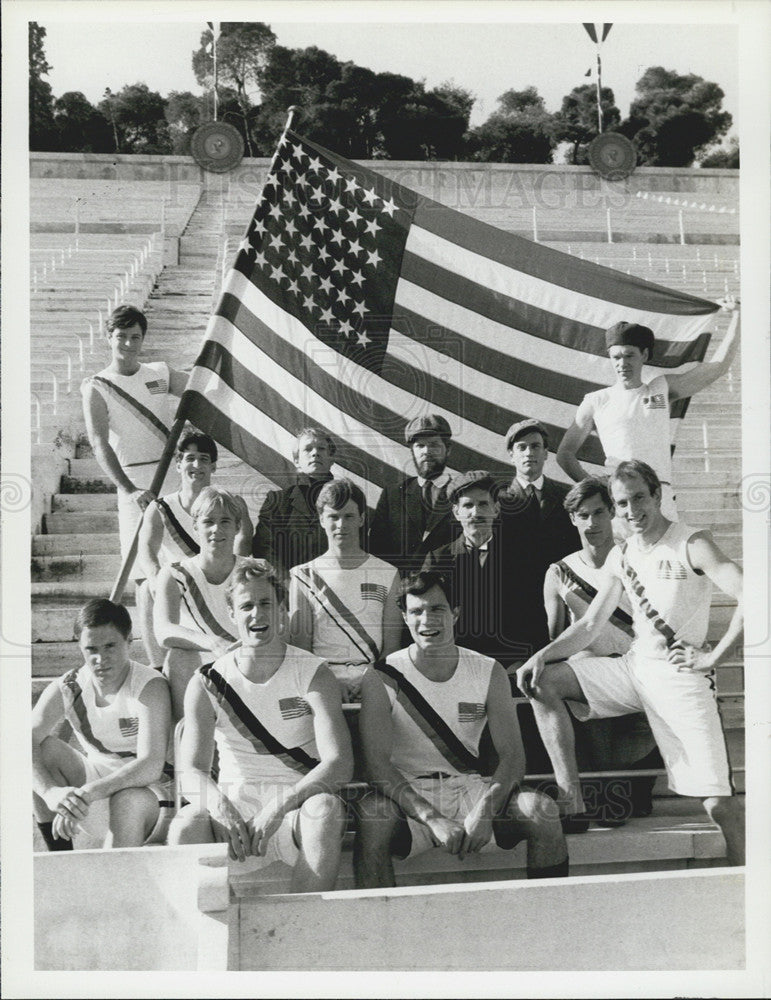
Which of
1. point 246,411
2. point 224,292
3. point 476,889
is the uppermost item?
point 224,292

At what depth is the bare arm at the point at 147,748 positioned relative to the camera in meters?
5.23

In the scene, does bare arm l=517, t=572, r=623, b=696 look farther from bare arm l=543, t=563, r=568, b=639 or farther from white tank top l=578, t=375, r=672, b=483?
white tank top l=578, t=375, r=672, b=483

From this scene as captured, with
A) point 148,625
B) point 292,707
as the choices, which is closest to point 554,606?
point 292,707

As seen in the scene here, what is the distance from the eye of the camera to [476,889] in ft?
17.0

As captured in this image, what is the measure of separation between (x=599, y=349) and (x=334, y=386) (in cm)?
125

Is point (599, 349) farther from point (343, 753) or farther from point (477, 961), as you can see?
point (477, 961)

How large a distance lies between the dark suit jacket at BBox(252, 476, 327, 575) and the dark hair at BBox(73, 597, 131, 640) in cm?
67

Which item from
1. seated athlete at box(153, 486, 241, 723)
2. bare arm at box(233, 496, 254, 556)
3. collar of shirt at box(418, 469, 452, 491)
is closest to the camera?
seated athlete at box(153, 486, 241, 723)

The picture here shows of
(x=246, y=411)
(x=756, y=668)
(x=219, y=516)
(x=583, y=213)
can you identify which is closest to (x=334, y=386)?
(x=246, y=411)

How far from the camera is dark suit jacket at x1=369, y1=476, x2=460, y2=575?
19.2 feet

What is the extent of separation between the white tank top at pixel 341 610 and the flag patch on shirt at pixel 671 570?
1162mm

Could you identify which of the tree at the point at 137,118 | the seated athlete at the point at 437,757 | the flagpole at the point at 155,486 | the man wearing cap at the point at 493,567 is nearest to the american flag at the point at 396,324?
the flagpole at the point at 155,486

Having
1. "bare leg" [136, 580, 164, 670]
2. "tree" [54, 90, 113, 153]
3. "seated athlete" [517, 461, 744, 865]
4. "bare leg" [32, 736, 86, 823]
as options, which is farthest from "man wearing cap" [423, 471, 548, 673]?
"tree" [54, 90, 113, 153]

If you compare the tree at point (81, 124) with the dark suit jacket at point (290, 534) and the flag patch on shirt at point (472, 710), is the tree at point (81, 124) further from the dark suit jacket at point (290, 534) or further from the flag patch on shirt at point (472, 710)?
the flag patch on shirt at point (472, 710)
